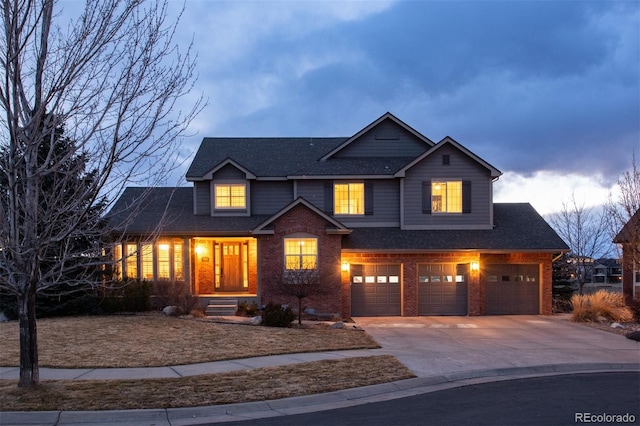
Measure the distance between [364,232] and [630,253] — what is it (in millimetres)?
10318

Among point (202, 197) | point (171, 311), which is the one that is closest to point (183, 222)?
point (202, 197)

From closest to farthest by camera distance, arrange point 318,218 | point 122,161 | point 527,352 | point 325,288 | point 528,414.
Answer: point 528,414 < point 122,161 < point 527,352 < point 325,288 < point 318,218

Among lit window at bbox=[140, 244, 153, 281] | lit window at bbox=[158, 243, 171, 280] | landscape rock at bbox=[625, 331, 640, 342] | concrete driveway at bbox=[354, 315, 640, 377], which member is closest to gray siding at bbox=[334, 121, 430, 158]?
concrete driveway at bbox=[354, 315, 640, 377]

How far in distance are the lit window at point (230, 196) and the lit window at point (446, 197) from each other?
28.3 ft

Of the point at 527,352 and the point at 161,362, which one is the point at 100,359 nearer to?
the point at 161,362

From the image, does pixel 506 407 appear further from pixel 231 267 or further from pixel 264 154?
pixel 264 154

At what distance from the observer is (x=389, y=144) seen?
84.3 feet

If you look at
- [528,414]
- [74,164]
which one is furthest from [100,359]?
[528,414]

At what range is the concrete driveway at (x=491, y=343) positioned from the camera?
12.1 metres

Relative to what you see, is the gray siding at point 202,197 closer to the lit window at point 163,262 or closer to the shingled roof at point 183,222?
the shingled roof at point 183,222

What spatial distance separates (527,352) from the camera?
13.4m

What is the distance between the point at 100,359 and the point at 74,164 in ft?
17.1

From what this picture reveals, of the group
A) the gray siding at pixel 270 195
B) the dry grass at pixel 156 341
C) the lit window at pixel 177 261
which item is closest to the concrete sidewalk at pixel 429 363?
the dry grass at pixel 156 341

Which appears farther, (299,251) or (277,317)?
(299,251)
